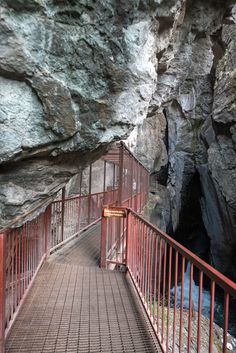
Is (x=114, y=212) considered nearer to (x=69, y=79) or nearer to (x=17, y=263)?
(x=17, y=263)

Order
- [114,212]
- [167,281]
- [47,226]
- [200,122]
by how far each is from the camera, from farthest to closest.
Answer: [200,122], [47,226], [114,212], [167,281]

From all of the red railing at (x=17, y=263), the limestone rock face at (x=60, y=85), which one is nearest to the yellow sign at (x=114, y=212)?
the red railing at (x=17, y=263)

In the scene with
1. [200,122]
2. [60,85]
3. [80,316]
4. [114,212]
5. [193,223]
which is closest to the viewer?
[60,85]

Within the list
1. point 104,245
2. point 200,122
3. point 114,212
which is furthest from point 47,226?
point 200,122

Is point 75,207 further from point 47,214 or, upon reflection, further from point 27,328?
point 27,328

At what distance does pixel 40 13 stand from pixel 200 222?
2274 centimetres

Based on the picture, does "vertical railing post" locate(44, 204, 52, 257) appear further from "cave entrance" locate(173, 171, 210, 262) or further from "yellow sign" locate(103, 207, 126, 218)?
"cave entrance" locate(173, 171, 210, 262)

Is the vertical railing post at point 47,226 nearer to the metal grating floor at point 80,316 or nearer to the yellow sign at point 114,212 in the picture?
the metal grating floor at point 80,316

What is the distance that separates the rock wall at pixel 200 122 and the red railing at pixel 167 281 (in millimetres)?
3658

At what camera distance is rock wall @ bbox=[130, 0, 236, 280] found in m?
6.46

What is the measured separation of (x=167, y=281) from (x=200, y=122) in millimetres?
19102

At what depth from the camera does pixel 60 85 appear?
356 centimetres

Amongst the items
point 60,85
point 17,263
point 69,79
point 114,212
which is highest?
point 69,79

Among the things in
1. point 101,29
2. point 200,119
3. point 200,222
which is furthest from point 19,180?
point 200,222
